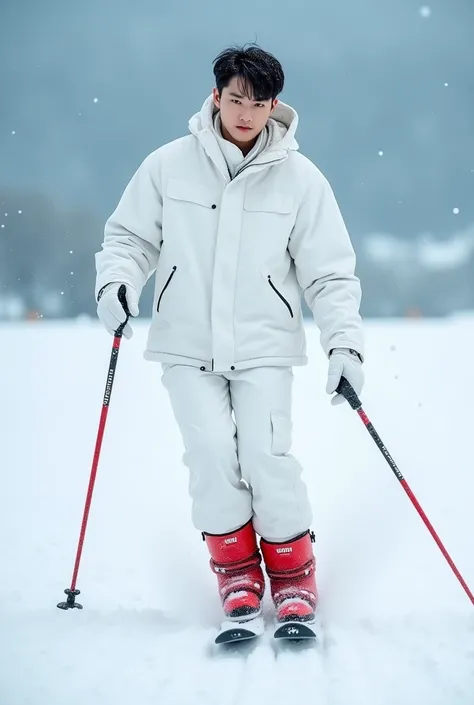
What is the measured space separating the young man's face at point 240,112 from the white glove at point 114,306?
20.7 inches

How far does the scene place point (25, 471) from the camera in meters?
3.49

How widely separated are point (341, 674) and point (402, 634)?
0.27m

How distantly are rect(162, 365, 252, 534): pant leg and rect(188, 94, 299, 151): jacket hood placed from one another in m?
0.67

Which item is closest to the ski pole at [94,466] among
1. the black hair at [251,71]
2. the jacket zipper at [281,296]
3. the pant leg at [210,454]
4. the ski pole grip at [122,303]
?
the ski pole grip at [122,303]

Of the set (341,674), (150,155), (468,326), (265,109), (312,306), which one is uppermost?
(468,326)

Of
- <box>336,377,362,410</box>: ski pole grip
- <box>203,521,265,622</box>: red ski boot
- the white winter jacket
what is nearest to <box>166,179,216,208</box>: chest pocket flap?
the white winter jacket

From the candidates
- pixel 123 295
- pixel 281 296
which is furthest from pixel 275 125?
pixel 123 295

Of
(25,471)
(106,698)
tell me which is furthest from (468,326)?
(106,698)

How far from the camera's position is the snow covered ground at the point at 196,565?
1.74m

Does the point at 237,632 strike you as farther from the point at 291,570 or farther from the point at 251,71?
the point at 251,71

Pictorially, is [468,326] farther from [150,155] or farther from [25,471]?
[150,155]

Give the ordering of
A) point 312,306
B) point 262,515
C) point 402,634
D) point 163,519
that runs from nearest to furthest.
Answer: point 402,634
point 262,515
point 312,306
point 163,519

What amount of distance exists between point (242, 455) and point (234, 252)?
1.82 feet

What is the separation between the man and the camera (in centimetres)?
207
